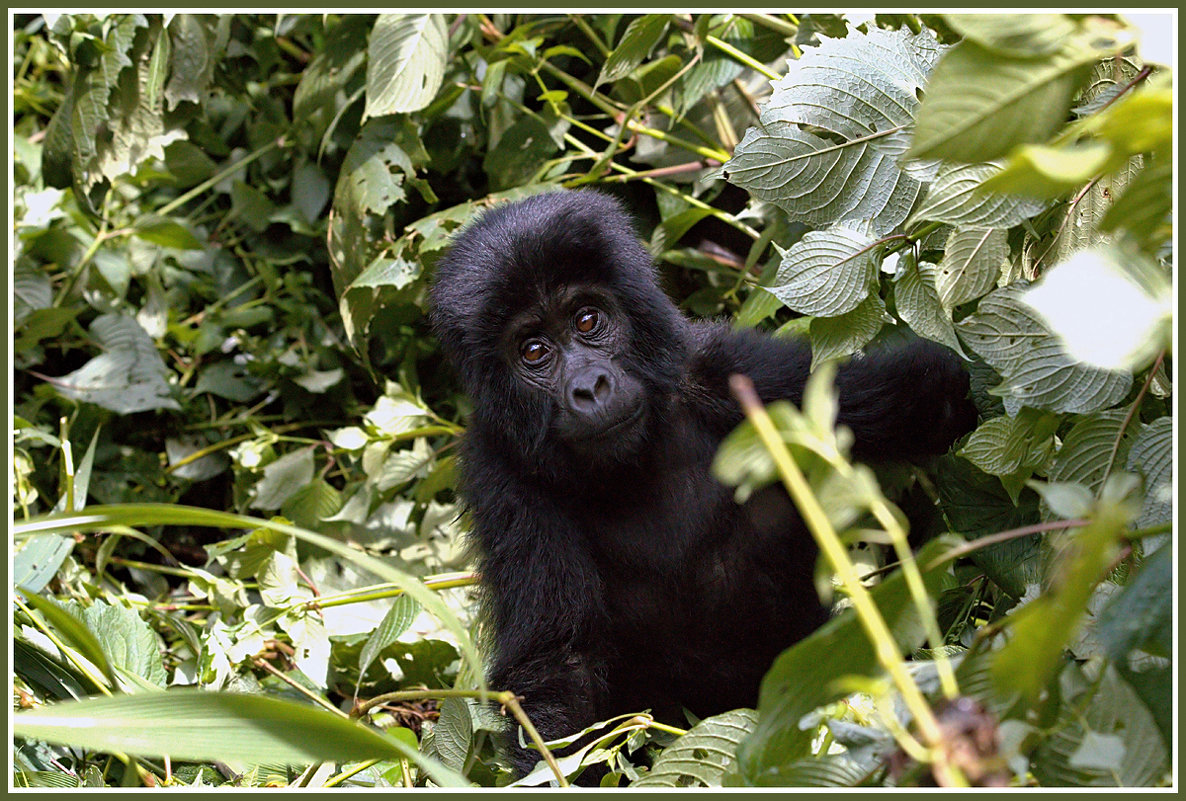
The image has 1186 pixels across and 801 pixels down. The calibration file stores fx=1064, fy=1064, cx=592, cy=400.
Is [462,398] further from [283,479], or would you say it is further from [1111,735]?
[1111,735]

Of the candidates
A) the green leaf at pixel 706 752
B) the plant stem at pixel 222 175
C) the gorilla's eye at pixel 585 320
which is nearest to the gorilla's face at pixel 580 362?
the gorilla's eye at pixel 585 320

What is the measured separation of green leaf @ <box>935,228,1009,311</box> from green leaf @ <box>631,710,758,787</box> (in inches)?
27.6

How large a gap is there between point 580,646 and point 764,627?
1.35 feet

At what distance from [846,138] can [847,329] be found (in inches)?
12.1

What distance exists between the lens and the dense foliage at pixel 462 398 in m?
0.81

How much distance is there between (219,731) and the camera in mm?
965

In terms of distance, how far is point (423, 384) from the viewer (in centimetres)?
331

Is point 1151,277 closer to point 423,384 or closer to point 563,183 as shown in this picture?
point 563,183

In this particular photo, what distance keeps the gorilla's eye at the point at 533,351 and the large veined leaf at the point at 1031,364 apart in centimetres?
87

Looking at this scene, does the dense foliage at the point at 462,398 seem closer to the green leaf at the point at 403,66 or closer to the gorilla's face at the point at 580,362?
the green leaf at the point at 403,66

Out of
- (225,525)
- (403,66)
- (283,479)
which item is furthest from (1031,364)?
(283,479)

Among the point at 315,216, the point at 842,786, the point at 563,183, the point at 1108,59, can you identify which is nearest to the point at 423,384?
the point at 315,216

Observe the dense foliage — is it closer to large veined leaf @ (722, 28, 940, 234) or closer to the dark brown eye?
large veined leaf @ (722, 28, 940, 234)

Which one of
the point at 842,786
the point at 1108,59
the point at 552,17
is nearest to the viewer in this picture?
the point at 842,786
